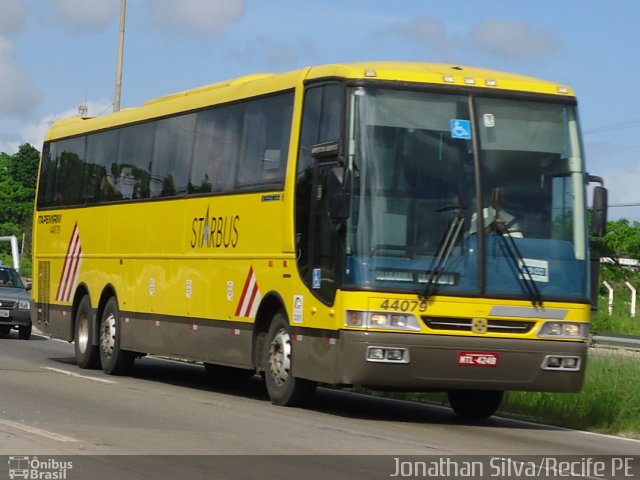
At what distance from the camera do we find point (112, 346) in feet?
72.5

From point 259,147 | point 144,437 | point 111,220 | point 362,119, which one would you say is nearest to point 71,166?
point 111,220

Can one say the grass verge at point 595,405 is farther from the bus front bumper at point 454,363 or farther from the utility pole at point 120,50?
the utility pole at point 120,50

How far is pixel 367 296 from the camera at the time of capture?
14.8m

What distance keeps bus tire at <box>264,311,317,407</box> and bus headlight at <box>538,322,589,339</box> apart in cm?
267

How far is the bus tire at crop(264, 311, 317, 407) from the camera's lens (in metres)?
16.2

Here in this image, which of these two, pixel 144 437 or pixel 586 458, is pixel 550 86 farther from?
pixel 144 437

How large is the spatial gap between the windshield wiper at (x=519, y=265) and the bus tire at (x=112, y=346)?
27.1 ft

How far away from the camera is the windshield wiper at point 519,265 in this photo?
15.2 metres

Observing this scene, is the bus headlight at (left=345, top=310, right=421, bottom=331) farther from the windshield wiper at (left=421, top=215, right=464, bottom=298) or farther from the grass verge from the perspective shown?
the grass verge

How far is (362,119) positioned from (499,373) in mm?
2947

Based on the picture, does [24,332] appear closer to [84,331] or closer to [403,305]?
[84,331]

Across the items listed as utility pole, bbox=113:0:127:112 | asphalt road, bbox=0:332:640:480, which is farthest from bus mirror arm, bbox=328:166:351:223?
utility pole, bbox=113:0:127:112

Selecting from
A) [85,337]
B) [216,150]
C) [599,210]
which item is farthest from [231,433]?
[85,337]

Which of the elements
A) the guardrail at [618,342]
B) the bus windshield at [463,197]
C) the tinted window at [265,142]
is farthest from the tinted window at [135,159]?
the guardrail at [618,342]
